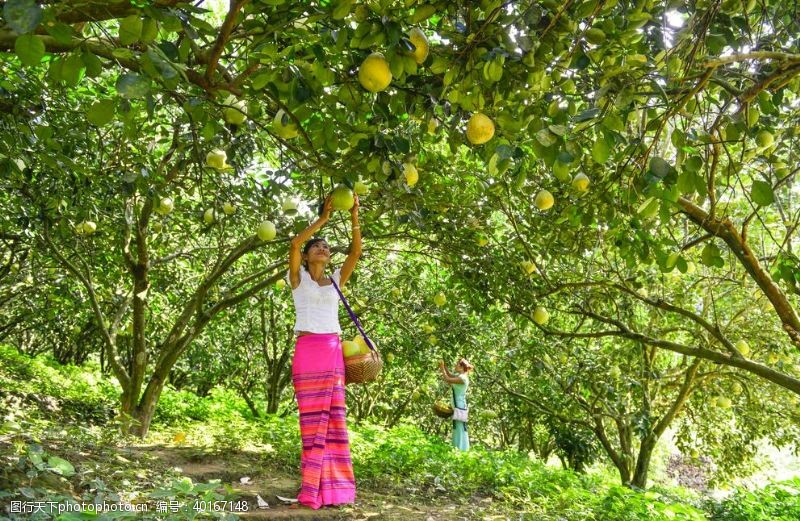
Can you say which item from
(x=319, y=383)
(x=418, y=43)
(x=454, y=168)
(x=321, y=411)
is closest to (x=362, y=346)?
(x=319, y=383)

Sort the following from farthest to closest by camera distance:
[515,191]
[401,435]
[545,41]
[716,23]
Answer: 1. [401,435]
2. [515,191]
3. [716,23]
4. [545,41]

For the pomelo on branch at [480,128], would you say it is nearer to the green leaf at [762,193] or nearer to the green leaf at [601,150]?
the green leaf at [601,150]

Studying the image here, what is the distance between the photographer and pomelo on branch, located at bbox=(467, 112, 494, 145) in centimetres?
201

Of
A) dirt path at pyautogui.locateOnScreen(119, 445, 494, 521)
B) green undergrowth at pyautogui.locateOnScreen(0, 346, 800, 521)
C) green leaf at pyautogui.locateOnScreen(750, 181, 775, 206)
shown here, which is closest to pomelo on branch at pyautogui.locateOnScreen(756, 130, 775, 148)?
green leaf at pyautogui.locateOnScreen(750, 181, 775, 206)

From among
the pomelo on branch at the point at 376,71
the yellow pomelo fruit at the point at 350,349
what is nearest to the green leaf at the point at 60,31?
the pomelo on branch at the point at 376,71

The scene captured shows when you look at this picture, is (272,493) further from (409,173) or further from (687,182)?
(687,182)

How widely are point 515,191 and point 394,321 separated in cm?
428

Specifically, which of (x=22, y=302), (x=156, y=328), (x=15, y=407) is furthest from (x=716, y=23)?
(x=22, y=302)

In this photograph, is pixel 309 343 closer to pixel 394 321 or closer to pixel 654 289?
pixel 394 321

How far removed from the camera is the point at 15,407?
6.73m

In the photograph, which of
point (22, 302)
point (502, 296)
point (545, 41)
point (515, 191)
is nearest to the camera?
point (545, 41)

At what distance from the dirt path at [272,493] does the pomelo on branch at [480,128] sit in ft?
7.80

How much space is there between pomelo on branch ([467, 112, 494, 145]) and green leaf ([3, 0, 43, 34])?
1.31 m

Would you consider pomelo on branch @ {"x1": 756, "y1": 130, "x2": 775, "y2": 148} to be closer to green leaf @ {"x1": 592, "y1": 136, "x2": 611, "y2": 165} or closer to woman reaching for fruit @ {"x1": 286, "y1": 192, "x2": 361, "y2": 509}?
green leaf @ {"x1": 592, "y1": 136, "x2": 611, "y2": 165}
